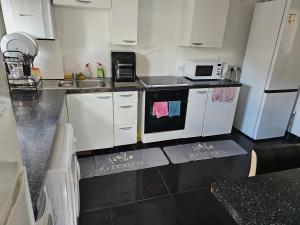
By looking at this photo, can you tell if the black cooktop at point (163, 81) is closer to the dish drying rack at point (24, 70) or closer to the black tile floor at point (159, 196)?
the black tile floor at point (159, 196)

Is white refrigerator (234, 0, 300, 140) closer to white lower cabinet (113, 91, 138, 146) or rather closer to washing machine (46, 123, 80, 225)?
white lower cabinet (113, 91, 138, 146)

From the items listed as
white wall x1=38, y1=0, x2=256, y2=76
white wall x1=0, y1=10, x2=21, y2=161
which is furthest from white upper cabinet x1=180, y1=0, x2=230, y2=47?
white wall x1=0, y1=10, x2=21, y2=161

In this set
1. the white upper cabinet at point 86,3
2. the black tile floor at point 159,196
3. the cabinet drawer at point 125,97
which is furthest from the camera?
the cabinet drawer at point 125,97

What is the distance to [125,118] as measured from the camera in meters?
2.54

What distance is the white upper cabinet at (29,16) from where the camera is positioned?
196cm

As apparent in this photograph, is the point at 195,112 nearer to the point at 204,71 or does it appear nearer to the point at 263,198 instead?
the point at 204,71

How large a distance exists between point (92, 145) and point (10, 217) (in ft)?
7.04

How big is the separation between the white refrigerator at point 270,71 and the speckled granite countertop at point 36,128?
2.64 meters

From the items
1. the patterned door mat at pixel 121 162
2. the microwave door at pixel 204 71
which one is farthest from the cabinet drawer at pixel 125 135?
the microwave door at pixel 204 71

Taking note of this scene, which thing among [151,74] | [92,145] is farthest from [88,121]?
[151,74]

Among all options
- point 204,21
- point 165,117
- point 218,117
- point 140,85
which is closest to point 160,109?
point 165,117

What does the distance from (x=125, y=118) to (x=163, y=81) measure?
2.34ft

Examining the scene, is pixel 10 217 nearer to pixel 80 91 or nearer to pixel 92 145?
pixel 80 91

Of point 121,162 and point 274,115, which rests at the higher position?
point 274,115
